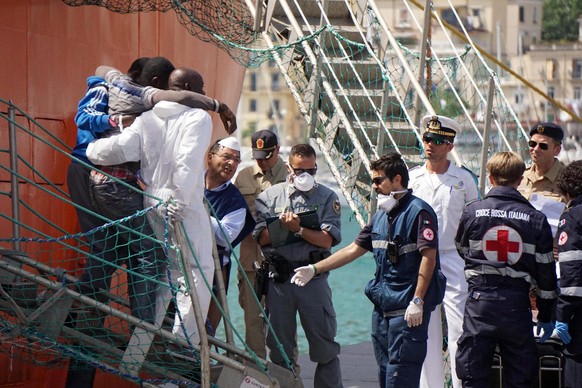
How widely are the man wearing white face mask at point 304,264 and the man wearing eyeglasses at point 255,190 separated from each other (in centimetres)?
46

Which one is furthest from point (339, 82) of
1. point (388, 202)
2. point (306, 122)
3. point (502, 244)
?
point (502, 244)

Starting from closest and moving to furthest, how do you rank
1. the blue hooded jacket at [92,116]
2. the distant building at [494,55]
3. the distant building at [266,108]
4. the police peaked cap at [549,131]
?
the blue hooded jacket at [92,116] → the police peaked cap at [549,131] → the distant building at [266,108] → the distant building at [494,55]

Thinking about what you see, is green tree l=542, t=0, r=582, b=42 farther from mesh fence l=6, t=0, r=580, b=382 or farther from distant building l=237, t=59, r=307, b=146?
mesh fence l=6, t=0, r=580, b=382

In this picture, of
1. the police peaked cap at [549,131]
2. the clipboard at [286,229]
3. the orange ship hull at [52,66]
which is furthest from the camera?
the police peaked cap at [549,131]

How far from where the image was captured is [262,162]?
28.3 ft

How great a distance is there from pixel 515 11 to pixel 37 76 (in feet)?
366

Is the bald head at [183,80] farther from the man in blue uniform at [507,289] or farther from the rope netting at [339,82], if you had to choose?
the man in blue uniform at [507,289]

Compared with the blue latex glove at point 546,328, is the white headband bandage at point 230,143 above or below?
above

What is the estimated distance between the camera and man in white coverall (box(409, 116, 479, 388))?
7.75 meters

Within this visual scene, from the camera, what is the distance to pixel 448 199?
25.6 feet

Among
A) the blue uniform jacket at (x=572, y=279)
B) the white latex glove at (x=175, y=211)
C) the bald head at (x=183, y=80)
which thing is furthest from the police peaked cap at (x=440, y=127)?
the white latex glove at (x=175, y=211)

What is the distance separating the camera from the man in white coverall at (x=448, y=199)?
775 centimetres

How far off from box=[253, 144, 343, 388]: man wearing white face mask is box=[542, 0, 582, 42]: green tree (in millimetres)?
110838

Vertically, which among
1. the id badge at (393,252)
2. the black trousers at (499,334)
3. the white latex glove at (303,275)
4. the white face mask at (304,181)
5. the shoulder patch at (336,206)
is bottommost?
the black trousers at (499,334)
